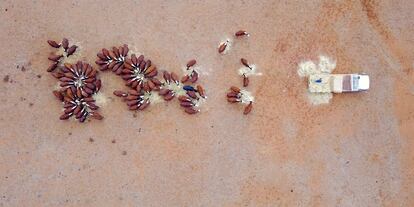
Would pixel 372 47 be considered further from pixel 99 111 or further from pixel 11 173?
pixel 11 173

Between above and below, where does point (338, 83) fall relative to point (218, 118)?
above

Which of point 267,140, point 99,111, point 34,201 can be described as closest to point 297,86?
point 267,140

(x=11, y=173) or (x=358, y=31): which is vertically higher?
(x=358, y=31)
